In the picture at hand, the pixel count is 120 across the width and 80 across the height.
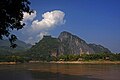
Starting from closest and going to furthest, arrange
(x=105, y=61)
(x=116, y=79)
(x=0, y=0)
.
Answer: (x=0, y=0)
(x=116, y=79)
(x=105, y=61)

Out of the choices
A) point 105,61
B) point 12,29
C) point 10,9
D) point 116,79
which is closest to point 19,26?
point 12,29

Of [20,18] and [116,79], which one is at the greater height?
[20,18]

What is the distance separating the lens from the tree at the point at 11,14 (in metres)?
17.1

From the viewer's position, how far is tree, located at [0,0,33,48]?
56.1 ft

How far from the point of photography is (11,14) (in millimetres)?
17781

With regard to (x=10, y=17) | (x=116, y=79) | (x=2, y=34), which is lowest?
(x=116, y=79)

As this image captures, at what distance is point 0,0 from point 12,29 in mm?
2735

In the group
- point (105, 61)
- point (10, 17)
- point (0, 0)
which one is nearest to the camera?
point (0, 0)

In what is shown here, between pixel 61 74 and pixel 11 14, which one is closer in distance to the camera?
pixel 11 14

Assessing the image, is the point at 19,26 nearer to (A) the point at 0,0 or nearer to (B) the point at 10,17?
(B) the point at 10,17

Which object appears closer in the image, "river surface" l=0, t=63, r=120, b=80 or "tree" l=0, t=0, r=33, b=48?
"tree" l=0, t=0, r=33, b=48

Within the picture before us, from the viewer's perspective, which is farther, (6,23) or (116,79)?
(116,79)

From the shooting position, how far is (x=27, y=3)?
710 inches

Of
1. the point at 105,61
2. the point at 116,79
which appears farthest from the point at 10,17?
the point at 105,61
